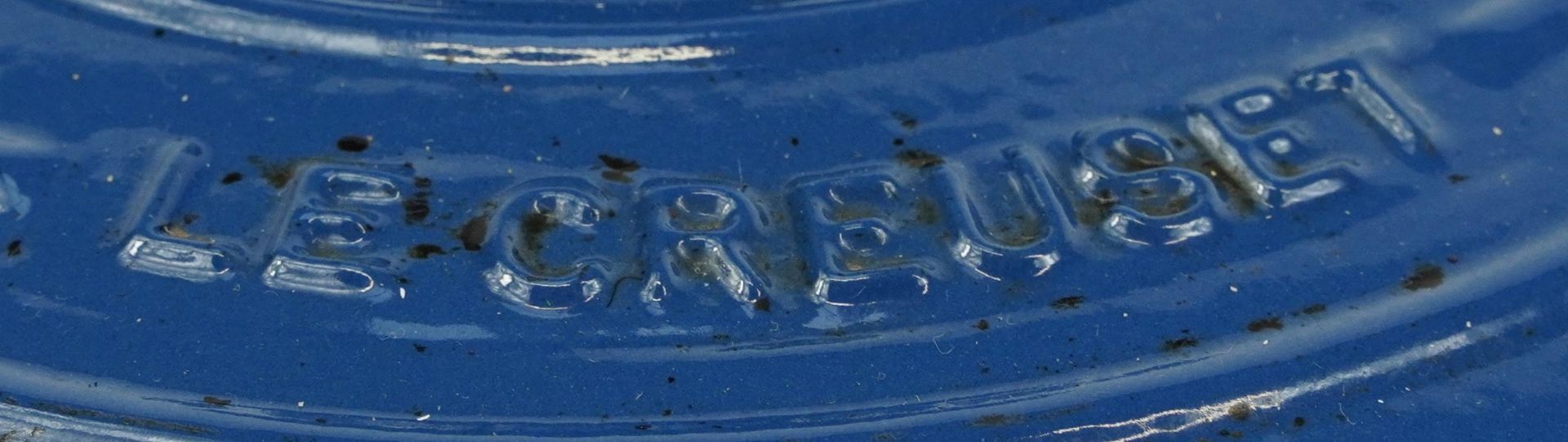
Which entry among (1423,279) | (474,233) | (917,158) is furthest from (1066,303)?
(474,233)

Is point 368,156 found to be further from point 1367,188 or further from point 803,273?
point 1367,188

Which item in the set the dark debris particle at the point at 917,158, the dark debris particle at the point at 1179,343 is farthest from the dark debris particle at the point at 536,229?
the dark debris particle at the point at 1179,343

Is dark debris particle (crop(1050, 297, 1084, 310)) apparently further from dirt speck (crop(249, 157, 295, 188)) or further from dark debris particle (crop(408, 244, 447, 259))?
dirt speck (crop(249, 157, 295, 188))

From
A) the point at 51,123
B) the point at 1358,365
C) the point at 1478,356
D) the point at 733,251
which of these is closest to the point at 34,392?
the point at 51,123

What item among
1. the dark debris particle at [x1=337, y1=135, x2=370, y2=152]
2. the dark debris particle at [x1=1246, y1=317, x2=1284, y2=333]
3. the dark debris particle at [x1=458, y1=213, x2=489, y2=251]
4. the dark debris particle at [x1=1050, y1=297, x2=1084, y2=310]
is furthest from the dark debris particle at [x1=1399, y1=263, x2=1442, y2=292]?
the dark debris particle at [x1=337, y1=135, x2=370, y2=152]

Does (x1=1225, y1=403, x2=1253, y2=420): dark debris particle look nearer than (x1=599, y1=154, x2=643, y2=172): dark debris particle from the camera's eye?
Yes

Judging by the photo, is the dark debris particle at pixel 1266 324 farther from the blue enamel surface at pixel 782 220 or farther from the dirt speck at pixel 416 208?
the dirt speck at pixel 416 208
